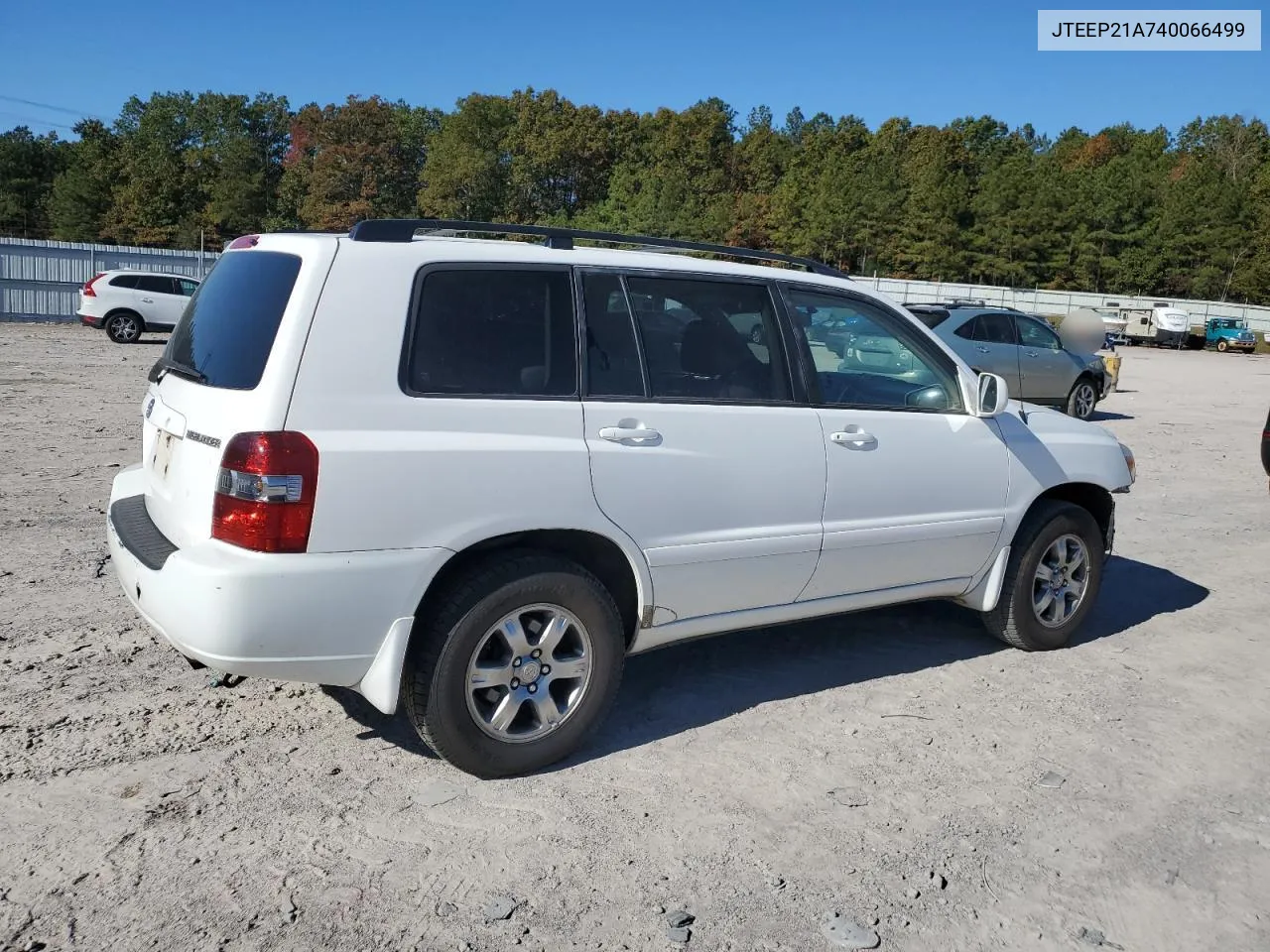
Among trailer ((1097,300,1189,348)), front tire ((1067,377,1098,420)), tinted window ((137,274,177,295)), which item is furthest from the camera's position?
trailer ((1097,300,1189,348))

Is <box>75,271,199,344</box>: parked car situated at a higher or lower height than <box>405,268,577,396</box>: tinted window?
higher

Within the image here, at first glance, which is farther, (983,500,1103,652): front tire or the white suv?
(983,500,1103,652): front tire

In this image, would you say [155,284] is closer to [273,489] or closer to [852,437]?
[852,437]

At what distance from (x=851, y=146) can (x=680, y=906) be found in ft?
370

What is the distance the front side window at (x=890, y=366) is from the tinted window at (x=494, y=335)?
4.52ft

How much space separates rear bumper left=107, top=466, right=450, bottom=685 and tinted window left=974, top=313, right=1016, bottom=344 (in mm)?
13711

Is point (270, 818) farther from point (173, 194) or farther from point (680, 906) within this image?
point (173, 194)

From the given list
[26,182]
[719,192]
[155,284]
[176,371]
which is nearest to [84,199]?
[26,182]

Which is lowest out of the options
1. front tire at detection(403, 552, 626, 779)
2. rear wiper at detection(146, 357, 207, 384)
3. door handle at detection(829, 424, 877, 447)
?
front tire at detection(403, 552, 626, 779)

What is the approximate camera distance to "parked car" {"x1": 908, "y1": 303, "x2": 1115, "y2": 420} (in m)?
15.6

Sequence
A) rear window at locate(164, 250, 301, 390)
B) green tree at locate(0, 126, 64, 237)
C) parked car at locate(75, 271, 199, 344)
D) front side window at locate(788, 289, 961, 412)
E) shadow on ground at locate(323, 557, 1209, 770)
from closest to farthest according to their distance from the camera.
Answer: rear window at locate(164, 250, 301, 390) → shadow on ground at locate(323, 557, 1209, 770) → front side window at locate(788, 289, 961, 412) → parked car at locate(75, 271, 199, 344) → green tree at locate(0, 126, 64, 237)

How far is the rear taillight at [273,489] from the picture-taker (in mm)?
3268

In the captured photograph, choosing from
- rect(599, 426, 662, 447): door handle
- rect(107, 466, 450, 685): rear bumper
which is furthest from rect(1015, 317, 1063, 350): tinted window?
rect(107, 466, 450, 685): rear bumper

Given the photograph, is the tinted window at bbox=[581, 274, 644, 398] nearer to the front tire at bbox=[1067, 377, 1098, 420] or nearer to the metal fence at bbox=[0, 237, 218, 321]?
the front tire at bbox=[1067, 377, 1098, 420]
